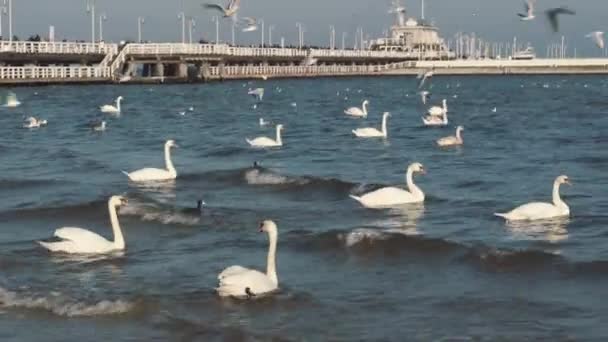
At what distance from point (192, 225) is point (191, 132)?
23728mm

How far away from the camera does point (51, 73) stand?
8869cm

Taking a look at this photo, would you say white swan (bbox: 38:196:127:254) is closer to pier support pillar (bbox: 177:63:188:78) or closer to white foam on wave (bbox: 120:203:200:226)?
white foam on wave (bbox: 120:203:200:226)

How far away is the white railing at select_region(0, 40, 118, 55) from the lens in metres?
88.6

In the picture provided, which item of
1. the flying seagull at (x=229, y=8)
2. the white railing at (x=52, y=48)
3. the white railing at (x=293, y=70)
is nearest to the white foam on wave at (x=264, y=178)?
the flying seagull at (x=229, y=8)

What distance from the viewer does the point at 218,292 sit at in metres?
12.6

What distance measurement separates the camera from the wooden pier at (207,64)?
89.6 metres

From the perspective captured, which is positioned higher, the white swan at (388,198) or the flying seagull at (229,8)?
the flying seagull at (229,8)

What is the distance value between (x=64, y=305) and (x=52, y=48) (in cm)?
8156

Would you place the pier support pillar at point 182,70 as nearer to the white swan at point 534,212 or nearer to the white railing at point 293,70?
the white railing at point 293,70

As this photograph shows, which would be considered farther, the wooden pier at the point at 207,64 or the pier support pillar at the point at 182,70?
the pier support pillar at the point at 182,70

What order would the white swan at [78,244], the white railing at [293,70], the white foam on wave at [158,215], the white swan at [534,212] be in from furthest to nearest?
the white railing at [293,70], the white foam on wave at [158,215], the white swan at [534,212], the white swan at [78,244]

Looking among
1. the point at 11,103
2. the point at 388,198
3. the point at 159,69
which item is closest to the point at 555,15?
the point at 388,198

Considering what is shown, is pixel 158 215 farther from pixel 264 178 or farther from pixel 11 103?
pixel 11 103

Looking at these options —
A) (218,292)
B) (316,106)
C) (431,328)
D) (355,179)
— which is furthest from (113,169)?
(316,106)
